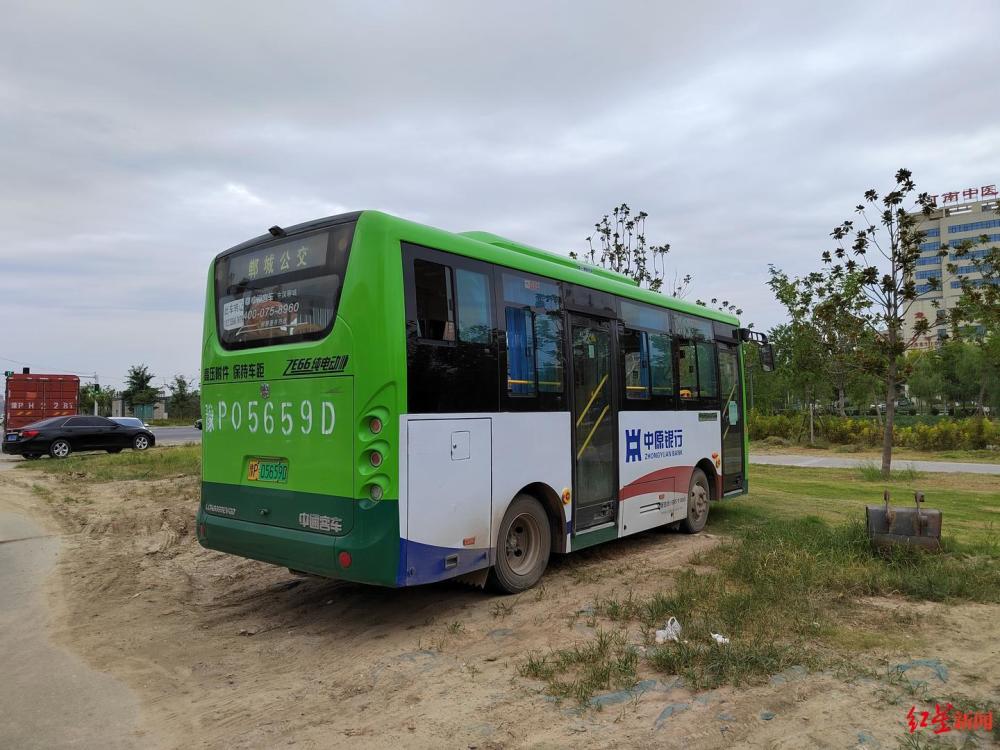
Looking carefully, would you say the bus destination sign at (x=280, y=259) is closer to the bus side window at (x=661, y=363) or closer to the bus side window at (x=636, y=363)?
the bus side window at (x=636, y=363)

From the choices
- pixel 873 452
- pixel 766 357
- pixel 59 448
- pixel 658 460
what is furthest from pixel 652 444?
pixel 59 448

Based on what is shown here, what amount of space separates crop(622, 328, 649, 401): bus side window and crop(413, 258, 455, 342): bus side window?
118 inches

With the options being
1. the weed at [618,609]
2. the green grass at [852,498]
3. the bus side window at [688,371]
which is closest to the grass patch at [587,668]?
the weed at [618,609]

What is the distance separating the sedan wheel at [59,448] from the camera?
881 inches

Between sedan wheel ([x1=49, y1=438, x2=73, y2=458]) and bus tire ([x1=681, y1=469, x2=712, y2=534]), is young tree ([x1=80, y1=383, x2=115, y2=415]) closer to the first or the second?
sedan wheel ([x1=49, y1=438, x2=73, y2=458])

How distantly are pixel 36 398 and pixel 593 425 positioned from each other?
28.7m

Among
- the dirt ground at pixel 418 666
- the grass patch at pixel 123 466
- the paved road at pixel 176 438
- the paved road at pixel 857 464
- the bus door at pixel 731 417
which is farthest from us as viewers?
the paved road at pixel 176 438

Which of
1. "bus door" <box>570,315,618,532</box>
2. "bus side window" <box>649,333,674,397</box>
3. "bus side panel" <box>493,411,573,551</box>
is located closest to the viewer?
"bus side panel" <box>493,411,573,551</box>

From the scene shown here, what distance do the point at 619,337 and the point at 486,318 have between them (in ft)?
7.97

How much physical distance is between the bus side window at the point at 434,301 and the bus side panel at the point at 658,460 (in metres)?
2.97

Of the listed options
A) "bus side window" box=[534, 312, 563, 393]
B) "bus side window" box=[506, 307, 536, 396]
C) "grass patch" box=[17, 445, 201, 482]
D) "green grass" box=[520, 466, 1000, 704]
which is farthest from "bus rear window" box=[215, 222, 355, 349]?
"grass patch" box=[17, 445, 201, 482]

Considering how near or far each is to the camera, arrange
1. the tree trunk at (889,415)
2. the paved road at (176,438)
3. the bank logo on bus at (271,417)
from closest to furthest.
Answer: the bank logo on bus at (271,417) < the tree trunk at (889,415) < the paved road at (176,438)

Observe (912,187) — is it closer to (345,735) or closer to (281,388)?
(281,388)

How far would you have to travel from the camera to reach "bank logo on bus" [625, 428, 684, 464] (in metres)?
8.24
